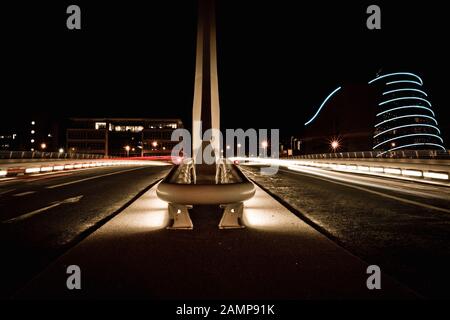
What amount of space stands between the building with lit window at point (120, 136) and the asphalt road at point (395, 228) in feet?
338

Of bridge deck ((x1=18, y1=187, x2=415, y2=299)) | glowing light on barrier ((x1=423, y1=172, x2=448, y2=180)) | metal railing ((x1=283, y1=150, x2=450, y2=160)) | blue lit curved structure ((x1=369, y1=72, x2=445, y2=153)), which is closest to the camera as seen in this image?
bridge deck ((x1=18, y1=187, x2=415, y2=299))

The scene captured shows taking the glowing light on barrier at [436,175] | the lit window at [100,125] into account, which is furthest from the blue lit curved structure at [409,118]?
the lit window at [100,125]

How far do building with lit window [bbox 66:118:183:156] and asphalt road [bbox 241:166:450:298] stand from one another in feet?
338

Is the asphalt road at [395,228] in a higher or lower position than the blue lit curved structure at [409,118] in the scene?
lower

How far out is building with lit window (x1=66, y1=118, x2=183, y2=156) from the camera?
367ft

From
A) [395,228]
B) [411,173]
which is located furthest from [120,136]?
[395,228]

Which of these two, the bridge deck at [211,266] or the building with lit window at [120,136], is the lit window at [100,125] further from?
the bridge deck at [211,266]

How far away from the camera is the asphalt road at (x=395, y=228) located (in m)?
4.78

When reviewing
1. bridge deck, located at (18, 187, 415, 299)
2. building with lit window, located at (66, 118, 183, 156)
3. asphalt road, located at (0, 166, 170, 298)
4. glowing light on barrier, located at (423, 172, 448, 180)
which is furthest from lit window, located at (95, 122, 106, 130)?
bridge deck, located at (18, 187, 415, 299)

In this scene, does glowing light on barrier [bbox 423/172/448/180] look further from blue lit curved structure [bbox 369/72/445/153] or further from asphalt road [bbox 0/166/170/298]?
blue lit curved structure [bbox 369/72/445/153]

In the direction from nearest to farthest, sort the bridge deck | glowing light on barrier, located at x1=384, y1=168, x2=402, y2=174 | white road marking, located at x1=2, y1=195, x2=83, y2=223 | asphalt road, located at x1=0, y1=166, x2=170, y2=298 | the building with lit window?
1. the bridge deck
2. asphalt road, located at x1=0, y1=166, x2=170, y2=298
3. white road marking, located at x1=2, y1=195, x2=83, y2=223
4. glowing light on barrier, located at x1=384, y1=168, x2=402, y2=174
5. the building with lit window

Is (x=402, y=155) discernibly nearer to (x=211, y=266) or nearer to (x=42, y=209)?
(x=42, y=209)

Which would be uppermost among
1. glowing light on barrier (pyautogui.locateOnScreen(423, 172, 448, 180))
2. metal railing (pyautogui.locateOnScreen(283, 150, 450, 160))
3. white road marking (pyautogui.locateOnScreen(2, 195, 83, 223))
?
metal railing (pyautogui.locateOnScreen(283, 150, 450, 160))
